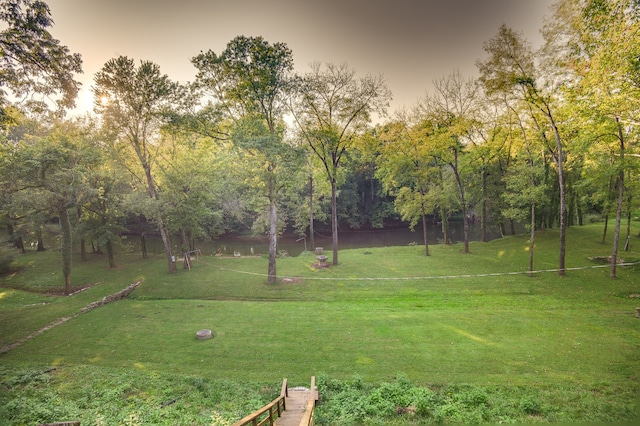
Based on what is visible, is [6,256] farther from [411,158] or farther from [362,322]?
[411,158]

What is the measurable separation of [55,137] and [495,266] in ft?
112

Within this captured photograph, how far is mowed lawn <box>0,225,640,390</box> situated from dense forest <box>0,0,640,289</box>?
3130mm

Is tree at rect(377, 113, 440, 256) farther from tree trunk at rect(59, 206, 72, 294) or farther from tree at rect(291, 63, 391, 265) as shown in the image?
tree trunk at rect(59, 206, 72, 294)

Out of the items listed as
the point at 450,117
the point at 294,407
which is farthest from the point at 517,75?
the point at 294,407

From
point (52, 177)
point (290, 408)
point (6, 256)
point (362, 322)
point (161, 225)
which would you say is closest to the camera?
point (290, 408)

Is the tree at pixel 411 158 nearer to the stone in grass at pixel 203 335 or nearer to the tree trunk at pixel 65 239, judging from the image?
the stone in grass at pixel 203 335

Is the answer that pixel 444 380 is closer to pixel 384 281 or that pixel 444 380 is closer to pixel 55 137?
pixel 384 281

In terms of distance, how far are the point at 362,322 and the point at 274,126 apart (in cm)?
1508

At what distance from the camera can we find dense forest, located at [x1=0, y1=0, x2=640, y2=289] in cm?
1170

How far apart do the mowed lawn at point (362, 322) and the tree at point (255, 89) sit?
553cm

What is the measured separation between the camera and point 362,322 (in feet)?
47.1

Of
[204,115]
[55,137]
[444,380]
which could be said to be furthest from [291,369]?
[55,137]

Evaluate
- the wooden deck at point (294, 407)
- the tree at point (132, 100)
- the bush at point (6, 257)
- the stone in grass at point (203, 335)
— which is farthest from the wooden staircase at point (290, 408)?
the bush at point (6, 257)

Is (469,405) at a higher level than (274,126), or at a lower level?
lower
